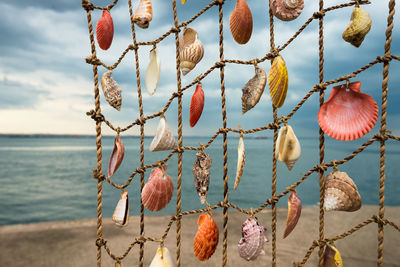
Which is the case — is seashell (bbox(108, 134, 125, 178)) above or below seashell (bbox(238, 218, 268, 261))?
above

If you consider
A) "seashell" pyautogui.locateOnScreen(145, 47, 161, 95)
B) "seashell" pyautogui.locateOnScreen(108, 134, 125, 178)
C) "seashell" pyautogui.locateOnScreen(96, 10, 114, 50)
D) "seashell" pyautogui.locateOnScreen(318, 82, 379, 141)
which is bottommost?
"seashell" pyautogui.locateOnScreen(108, 134, 125, 178)

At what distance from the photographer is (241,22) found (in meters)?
0.80

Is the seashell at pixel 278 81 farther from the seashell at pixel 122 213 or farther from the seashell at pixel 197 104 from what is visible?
the seashell at pixel 122 213

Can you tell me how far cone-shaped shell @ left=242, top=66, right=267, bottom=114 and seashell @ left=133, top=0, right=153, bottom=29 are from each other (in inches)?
16.4

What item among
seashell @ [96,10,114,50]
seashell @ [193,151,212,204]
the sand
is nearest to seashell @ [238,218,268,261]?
seashell @ [193,151,212,204]

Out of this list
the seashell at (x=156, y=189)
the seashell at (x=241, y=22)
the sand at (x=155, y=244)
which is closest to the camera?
the seashell at (x=241, y=22)

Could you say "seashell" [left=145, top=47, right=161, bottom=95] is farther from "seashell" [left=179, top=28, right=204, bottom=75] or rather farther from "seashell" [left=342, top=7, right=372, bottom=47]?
"seashell" [left=342, top=7, right=372, bottom=47]

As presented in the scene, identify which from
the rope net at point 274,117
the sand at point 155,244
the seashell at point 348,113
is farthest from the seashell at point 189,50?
the sand at point 155,244

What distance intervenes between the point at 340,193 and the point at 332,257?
175 millimetres

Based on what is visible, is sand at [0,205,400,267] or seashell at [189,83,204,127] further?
sand at [0,205,400,267]

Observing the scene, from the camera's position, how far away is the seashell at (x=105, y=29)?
1071 millimetres

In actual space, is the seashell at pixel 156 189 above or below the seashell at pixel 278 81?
below

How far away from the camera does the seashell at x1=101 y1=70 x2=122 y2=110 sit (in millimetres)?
1029

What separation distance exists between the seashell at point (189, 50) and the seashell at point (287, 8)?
0.24 meters
